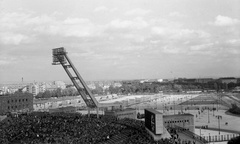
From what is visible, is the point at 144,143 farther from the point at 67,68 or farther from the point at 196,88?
the point at 196,88

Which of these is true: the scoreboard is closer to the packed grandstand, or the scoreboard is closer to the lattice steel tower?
the packed grandstand

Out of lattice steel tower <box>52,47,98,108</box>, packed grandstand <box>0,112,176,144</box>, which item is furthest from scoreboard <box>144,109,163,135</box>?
lattice steel tower <box>52,47,98,108</box>

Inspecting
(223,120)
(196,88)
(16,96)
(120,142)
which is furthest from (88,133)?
(196,88)

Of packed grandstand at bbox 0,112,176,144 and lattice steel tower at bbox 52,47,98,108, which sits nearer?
packed grandstand at bbox 0,112,176,144

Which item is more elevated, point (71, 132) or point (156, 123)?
point (156, 123)

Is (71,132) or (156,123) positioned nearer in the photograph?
(156,123)

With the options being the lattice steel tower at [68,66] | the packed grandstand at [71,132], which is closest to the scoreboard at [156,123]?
the packed grandstand at [71,132]

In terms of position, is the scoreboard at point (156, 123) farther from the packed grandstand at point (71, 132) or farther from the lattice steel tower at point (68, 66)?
the lattice steel tower at point (68, 66)

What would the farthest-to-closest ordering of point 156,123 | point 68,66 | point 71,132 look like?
1. point 68,66
2. point 71,132
3. point 156,123

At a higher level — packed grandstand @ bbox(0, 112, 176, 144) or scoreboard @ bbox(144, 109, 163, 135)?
scoreboard @ bbox(144, 109, 163, 135)
